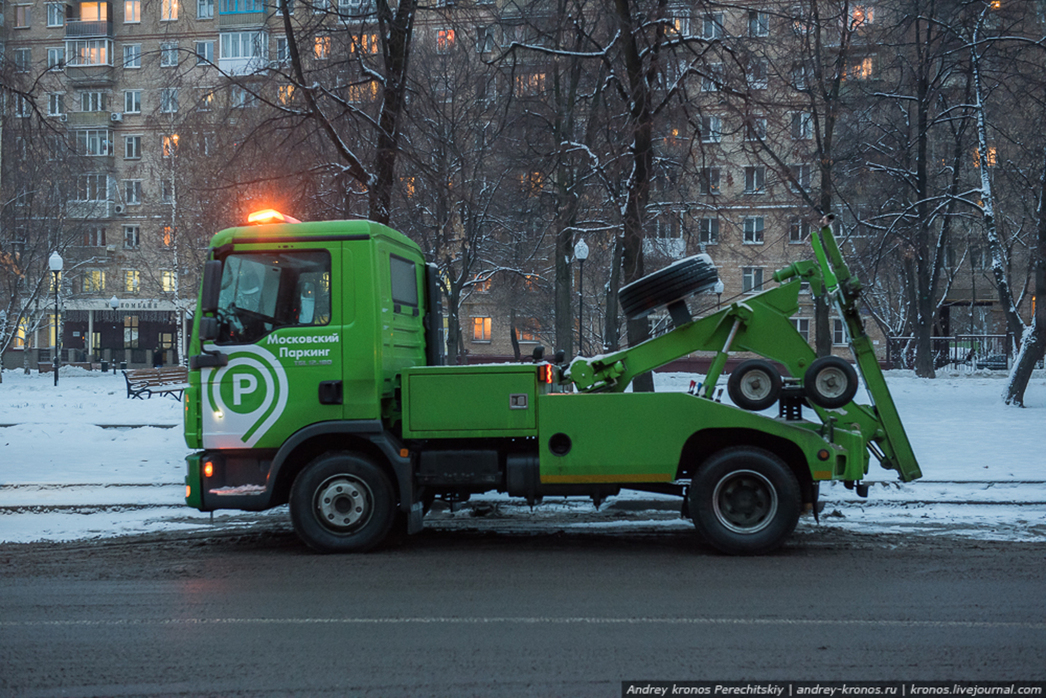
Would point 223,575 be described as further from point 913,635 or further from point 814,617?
point 913,635

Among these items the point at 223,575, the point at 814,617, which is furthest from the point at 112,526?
the point at 814,617

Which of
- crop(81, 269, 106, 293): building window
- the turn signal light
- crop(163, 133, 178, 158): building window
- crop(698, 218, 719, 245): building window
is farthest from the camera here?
crop(81, 269, 106, 293): building window

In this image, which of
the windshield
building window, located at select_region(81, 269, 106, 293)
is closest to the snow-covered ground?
the windshield

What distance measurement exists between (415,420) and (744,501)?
292cm

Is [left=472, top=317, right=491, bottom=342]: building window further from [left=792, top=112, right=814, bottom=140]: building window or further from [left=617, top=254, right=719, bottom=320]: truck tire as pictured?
[left=617, top=254, right=719, bottom=320]: truck tire

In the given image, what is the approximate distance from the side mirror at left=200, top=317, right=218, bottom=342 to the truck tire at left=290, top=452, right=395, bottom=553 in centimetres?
140

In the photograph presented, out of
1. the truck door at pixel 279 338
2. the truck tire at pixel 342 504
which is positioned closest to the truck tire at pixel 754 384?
the truck tire at pixel 342 504

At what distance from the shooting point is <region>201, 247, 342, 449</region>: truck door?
316 inches

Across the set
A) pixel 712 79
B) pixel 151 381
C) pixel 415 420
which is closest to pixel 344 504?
pixel 415 420

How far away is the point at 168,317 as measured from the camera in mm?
59094

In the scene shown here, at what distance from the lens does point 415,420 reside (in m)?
8.07

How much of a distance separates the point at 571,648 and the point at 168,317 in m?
58.4

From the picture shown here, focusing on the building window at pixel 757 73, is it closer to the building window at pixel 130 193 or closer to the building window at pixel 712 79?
the building window at pixel 712 79

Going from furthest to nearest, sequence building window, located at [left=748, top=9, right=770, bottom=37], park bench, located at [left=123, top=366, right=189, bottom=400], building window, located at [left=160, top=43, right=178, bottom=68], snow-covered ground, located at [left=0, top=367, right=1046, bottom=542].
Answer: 1. park bench, located at [left=123, top=366, right=189, bottom=400]
2. building window, located at [left=748, top=9, right=770, bottom=37]
3. building window, located at [left=160, top=43, right=178, bottom=68]
4. snow-covered ground, located at [left=0, top=367, right=1046, bottom=542]
